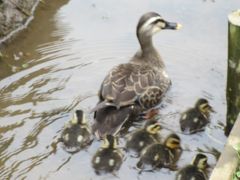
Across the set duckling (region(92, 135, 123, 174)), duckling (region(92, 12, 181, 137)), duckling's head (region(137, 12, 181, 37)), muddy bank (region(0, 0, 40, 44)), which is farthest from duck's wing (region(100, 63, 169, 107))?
muddy bank (region(0, 0, 40, 44))

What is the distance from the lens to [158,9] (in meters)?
7.69

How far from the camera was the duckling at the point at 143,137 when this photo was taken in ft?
17.8

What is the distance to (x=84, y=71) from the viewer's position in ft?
22.0

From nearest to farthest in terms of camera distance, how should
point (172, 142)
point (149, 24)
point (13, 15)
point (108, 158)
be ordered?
point (108, 158)
point (172, 142)
point (149, 24)
point (13, 15)

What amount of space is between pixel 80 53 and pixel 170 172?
2.28 metres

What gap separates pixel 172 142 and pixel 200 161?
1.28ft

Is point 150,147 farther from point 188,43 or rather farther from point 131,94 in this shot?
point 188,43

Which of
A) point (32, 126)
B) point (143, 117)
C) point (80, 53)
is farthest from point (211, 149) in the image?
point (80, 53)

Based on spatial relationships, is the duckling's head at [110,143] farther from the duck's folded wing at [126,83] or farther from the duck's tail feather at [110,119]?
the duck's folded wing at [126,83]

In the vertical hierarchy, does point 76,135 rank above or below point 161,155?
above

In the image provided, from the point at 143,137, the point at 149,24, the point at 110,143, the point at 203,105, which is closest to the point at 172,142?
the point at 143,137

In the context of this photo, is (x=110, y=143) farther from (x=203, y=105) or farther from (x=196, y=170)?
(x=203, y=105)

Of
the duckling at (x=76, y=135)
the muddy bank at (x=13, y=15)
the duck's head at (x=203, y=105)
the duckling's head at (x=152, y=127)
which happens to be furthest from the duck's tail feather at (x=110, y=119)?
the muddy bank at (x=13, y=15)

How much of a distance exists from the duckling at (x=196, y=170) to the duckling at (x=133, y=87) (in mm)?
924
